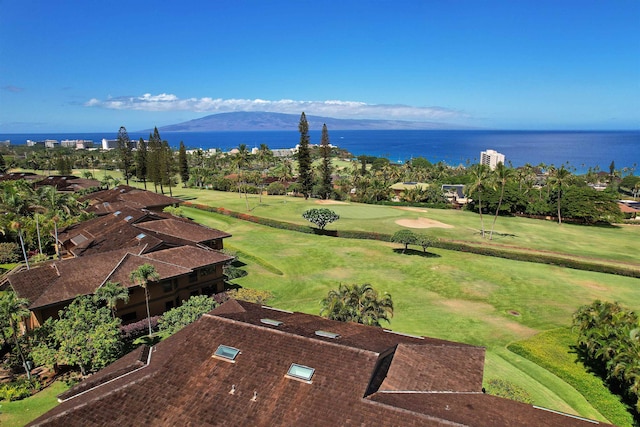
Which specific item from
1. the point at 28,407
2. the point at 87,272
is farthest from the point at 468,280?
the point at 28,407

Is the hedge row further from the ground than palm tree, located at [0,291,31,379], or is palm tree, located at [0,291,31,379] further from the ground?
palm tree, located at [0,291,31,379]

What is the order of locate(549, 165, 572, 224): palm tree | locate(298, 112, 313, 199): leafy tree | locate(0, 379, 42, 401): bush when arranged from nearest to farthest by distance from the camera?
1. locate(0, 379, 42, 401): bush
2. locate(549, 165, 572, 224): palm tree
3. locate(298, 112, 313, 199): leafy tree

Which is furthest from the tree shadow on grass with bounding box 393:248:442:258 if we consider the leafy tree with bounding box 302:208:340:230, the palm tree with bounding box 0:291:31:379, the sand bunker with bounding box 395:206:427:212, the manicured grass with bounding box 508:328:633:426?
the palm tree with bounding box 0:291:31:379

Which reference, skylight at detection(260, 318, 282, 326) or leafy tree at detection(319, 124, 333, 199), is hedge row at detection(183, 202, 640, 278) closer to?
leafy tree at detection(319, 124, 333, 199)

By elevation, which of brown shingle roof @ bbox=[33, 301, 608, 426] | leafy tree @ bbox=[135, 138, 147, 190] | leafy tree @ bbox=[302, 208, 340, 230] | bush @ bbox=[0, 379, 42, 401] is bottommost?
bush @ bbox=[0, 379, 42, 401]

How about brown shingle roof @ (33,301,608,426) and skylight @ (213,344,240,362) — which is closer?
brown shingle roof @ (33,301,608,426)

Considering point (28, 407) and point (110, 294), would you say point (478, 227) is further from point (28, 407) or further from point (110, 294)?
point (28, 407)

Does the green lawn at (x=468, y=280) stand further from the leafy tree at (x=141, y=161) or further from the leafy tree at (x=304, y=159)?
the leafy tree at (x=141, y=161)
